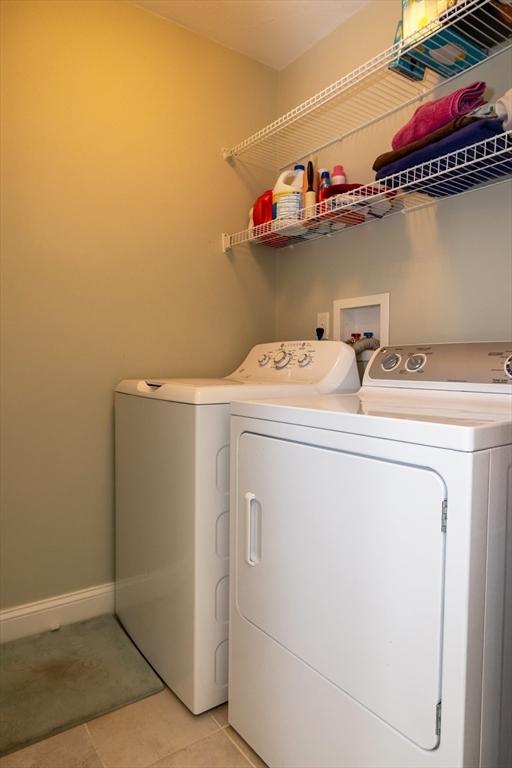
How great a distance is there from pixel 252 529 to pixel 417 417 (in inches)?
21.7

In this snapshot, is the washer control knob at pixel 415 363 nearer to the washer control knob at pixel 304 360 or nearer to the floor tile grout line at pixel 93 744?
the washer control knob at pixel 304 360

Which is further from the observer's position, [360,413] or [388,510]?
[360,413]

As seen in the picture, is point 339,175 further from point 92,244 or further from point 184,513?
point 184,513

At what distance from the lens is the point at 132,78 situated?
74.9 inches

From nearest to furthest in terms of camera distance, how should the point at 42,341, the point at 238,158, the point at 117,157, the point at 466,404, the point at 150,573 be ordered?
the point at 466,404 < the point at 150,573 < the point at 42,341 < the point at 117,157 < the point at 238,158

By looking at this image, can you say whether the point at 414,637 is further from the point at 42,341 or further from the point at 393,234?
the point at 42,341

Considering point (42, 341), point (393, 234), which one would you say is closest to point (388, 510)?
point (393, 234)

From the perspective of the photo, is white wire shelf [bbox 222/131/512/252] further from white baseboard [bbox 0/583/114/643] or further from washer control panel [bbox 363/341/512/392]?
white baseboard [bbox 0/583/114/643]

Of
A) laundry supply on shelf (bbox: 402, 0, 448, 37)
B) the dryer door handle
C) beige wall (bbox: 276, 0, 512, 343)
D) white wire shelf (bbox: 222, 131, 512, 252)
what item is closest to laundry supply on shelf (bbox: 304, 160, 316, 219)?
white wire shelf (bbox: 222, 131, 512, 252)

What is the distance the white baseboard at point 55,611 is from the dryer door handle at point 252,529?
3.26ft

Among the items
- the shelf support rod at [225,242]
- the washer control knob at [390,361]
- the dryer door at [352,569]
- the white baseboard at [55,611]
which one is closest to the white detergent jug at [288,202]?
the shelf support rod at [225,242]

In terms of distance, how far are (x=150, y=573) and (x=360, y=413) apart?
1025 millimetres

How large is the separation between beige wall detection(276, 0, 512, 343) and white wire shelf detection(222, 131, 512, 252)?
5cm

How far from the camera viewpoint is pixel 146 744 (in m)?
1.29
